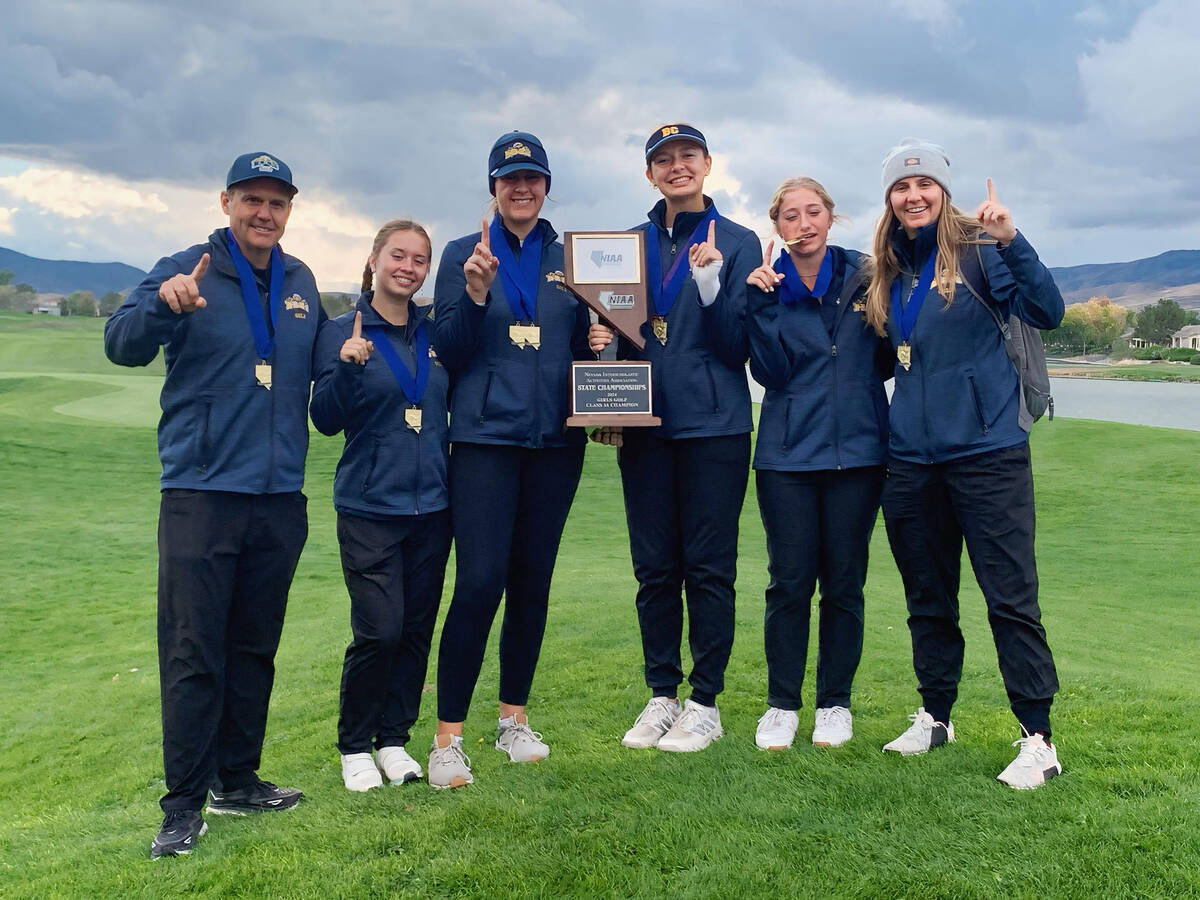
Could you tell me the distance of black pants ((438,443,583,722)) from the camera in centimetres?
450

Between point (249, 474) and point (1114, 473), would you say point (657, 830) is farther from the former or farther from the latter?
point (1114, 473)

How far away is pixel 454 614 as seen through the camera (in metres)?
4.63

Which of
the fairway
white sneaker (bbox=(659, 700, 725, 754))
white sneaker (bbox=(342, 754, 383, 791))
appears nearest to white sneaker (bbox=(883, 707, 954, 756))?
the fairway

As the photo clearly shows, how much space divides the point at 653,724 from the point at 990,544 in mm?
1828

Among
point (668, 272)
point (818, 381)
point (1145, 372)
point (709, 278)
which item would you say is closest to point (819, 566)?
point (818, 381)

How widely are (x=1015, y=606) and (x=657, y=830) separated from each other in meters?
1.76

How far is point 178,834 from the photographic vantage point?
4.08 metres

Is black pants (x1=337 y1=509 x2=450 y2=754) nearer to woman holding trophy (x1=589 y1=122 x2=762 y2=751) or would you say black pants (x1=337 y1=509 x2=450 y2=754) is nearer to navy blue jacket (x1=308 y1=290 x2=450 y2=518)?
navy blue jacket (x1=308 y1=290 x2=450 y2=518)

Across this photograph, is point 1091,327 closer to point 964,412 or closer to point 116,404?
point 116,404

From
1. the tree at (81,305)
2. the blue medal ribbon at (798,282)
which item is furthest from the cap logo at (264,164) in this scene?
the tree at (81,305)

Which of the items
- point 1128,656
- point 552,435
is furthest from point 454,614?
point 1128,656

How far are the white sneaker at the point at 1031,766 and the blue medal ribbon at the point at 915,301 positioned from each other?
5.87 feet

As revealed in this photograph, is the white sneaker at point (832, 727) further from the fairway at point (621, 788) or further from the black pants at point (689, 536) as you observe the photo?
the black pants at point (689, 536)

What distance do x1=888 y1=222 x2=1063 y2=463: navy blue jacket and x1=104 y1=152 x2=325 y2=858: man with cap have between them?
2632 millimetres
